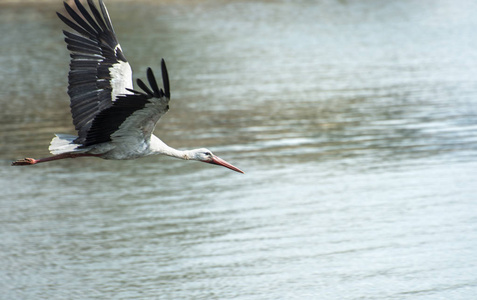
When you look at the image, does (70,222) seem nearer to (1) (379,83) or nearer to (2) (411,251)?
(2) (411,251)

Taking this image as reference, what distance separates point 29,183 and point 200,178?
2484 mm

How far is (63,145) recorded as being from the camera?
27.3 ft

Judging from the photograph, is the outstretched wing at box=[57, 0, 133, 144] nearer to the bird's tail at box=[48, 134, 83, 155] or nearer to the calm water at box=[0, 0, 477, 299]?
the bird's tail at box=[48, 134, 83, 155]

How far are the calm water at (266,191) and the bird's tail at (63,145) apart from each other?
1.50 metres

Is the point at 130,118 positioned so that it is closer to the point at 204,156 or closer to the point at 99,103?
the point at 99,103

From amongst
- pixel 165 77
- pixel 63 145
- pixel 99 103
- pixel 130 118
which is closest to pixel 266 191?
pixel 99 103

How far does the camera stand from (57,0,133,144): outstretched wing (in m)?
8.59

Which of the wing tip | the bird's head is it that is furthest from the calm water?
the wing tip

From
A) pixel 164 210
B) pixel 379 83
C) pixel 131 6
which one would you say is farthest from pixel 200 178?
pixel 131 6

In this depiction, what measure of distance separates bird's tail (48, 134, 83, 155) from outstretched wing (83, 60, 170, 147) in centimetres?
13

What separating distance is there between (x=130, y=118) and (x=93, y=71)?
1.21 meters

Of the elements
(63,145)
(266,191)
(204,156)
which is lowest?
(266,191)

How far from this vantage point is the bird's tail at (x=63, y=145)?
8.22 metres

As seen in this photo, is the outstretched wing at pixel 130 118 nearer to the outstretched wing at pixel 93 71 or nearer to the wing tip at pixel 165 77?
the wing tip at pixel 165 77
